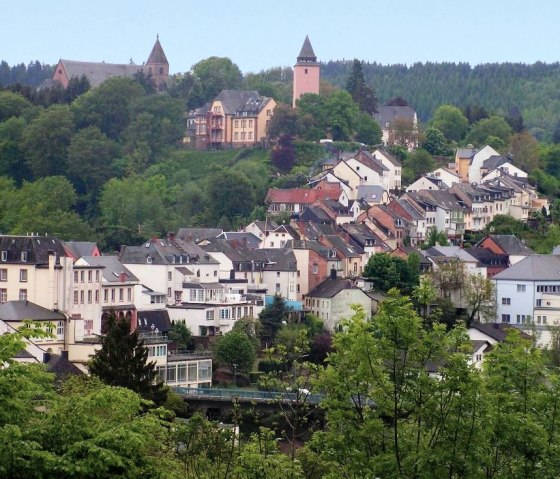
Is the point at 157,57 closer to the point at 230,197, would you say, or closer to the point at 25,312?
the point at 230,197

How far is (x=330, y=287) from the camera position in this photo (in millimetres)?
85438

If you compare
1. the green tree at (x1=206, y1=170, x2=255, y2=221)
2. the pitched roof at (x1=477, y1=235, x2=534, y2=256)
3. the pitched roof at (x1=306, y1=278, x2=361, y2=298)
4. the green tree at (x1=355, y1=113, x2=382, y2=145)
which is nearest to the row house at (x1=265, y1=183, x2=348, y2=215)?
the green tree at (x1=206, y1=170, x2=255, y2=221)

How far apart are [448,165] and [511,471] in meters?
91.4

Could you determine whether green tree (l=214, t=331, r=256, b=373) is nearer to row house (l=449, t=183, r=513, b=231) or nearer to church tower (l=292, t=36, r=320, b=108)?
row house (l=449, t=183, r=513, b=231)

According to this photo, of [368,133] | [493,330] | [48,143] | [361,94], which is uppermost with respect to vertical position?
[361,94]

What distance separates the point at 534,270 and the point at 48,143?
129 ft

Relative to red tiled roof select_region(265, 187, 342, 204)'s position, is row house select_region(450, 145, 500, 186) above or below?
above

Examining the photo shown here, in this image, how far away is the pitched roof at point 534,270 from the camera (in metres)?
87.6

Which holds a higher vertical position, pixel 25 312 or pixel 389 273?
pixel 389 273

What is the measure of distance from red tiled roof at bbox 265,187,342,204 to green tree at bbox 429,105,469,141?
2824cm

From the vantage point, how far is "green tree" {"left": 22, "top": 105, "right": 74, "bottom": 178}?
4569 inches

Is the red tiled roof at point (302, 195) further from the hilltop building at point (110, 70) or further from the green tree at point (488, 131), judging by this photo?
the hilltop building at point (110, 70)

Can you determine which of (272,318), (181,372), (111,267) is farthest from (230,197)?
(181,372)

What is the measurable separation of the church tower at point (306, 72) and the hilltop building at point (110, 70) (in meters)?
18.4
